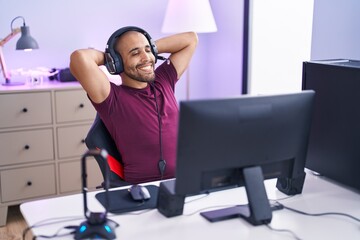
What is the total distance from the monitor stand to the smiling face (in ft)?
2.88

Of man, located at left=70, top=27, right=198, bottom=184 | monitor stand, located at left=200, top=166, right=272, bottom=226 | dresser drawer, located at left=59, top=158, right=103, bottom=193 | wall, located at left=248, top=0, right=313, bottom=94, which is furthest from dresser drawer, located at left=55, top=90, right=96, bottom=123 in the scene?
monitor stand, located at left=200, top=166, right=272, bottom=226

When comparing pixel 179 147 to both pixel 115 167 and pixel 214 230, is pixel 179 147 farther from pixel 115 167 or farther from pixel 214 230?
pixel 115 167

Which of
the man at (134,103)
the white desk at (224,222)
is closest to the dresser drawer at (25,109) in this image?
the man at (134,103)

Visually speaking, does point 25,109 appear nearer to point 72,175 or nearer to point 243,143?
point 72,175

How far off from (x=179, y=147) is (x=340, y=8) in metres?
2.19

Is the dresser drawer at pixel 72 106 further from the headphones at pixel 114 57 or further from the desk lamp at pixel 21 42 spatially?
the headphones at pixel 114 57

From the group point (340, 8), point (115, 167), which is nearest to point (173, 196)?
point (115, 167)

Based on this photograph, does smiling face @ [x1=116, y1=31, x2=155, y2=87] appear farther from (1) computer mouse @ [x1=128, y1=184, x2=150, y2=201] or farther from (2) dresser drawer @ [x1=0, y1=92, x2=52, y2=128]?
(2) dresser drawer @ [x1=0, y1=92, x2=52, y2=128]

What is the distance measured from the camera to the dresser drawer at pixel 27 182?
309 cm

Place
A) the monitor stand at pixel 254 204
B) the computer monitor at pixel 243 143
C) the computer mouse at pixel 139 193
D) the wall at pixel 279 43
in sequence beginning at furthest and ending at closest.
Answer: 1. the wall at pixel 279 43
2. the computer mouse at pixel 139 193
3. the monitor stand at pixel 254 204
4. the computer monitor at pixel 243 143

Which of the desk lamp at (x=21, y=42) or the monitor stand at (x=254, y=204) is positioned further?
the desk lamp at (x=21, y=42)

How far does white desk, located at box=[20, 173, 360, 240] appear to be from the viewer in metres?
1.42

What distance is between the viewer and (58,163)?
321 centimetres

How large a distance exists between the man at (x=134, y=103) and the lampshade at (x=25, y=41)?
1051mm
